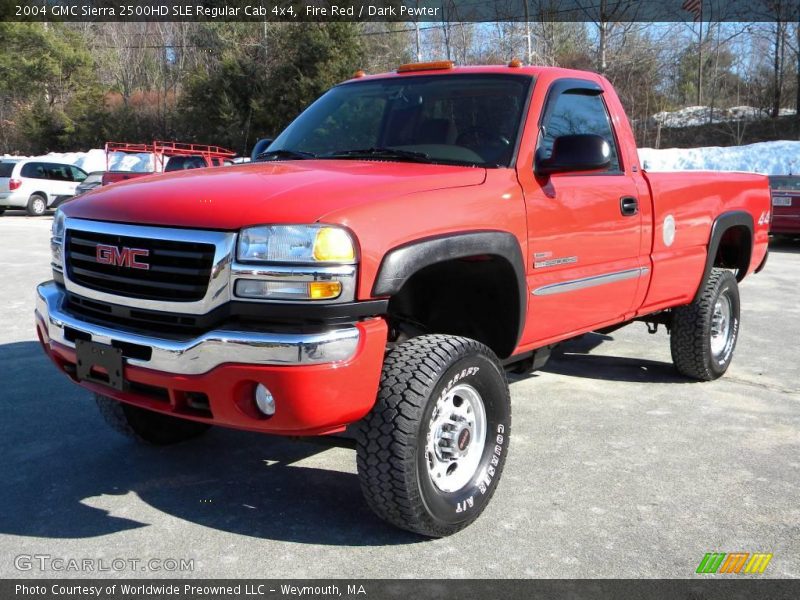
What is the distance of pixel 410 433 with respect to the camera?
304cm

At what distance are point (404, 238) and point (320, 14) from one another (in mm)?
36703

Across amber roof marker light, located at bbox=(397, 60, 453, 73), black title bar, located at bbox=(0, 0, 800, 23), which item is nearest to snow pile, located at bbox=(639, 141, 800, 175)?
black title bar, located at bbox=(0, 0, 800, 23)

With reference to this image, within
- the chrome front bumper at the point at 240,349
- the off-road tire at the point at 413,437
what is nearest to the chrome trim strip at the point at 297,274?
the chrome front bumper at the point at 240,349

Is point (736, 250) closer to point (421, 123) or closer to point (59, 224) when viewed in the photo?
point (421, 123)

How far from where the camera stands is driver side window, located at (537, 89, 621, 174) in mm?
4078

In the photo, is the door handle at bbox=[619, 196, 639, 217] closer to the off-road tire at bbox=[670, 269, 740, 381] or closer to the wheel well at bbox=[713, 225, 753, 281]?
the off-road tire at bbox=[670, 269, 740, 381]

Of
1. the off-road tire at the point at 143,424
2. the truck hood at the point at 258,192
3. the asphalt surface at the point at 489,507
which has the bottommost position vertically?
the asphalt surface at the point at 489,507

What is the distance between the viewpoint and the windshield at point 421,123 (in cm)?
393

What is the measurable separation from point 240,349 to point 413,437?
2.47ft

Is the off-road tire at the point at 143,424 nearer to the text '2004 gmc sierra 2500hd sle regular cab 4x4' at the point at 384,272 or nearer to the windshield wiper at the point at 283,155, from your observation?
the text '2004 gmc sierra 2500hd sle regular cab 4x4' at the point at 384,272

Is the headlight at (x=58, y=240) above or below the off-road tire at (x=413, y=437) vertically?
above

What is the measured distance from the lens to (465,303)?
3.88 metres

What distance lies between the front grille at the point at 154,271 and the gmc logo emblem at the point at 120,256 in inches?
0.6

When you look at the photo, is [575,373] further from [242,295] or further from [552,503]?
[242,295]
